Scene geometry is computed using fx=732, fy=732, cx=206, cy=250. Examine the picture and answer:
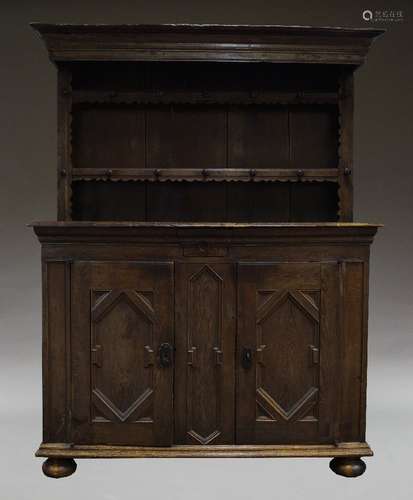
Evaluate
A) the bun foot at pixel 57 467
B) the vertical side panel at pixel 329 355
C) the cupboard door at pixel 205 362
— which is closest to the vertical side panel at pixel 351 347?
the vertical side panel at pixel 329 355

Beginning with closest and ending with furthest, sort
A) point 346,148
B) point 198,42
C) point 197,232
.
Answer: point 197,232 < point 198,42 < point 346,148

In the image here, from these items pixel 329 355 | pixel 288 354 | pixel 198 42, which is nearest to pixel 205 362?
pixel 288 354

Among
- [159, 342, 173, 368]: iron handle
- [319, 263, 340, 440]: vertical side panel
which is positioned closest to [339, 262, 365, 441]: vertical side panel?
[319, 263, 340, 440]: vertical side panel

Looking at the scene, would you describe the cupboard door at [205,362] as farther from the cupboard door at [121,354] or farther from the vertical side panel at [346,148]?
the vertical side panel at [346,148]

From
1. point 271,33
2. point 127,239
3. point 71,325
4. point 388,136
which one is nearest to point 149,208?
point 127,239

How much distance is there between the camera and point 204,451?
3.03 metres

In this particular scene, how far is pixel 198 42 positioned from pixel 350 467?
191 centimetres

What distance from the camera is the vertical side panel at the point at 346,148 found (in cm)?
326

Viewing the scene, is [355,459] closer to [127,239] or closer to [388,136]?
[127,239]

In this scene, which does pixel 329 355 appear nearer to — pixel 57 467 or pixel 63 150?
pixel 57 467

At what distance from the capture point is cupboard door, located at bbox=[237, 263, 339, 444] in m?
3.04

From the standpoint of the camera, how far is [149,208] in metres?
3.50

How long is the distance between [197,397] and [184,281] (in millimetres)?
490

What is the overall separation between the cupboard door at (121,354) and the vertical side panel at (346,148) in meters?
0.86
